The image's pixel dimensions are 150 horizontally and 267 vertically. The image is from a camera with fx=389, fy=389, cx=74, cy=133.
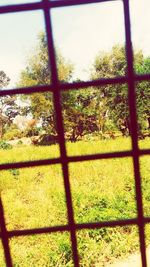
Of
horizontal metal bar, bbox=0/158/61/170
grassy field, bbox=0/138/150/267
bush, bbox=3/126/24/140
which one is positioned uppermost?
horizontal metal bar, bbox=0/158/61/170

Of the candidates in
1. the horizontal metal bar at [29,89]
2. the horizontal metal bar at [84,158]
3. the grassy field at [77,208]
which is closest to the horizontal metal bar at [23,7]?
the horizontal metal bar at [29,89]

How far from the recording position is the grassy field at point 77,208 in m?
6.30

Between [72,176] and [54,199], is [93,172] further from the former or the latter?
[54,199]

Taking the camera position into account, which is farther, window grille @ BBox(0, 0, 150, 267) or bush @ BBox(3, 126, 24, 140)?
bush @ BBox(3, 126, 24, 140)

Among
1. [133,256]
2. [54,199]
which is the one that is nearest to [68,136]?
[54,199]

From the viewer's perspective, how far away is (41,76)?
1798 cm

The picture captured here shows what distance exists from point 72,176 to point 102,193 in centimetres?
156

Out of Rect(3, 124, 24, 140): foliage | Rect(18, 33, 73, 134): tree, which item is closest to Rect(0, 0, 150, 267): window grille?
Rect(18, 33, 73, 134): tree

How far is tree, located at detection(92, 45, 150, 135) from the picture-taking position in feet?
47.2

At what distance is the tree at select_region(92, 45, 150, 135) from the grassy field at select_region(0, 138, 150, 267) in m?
4.11

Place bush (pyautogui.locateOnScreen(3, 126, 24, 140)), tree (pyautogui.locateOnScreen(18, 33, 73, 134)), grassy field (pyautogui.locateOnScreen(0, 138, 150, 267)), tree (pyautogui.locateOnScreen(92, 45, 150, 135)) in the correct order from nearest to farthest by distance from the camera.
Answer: grassy field (pyautogui.locateOnScreen(0, 138, 150, 267)) → tree (pyautogui.locateOnScreen(92, 45, 150, 135)) → tree (pyautogui.locateOnScreen(18, 33, 73, 134)) → bush (pyautogui.locateOnScreen(3, 126, 24, 140))

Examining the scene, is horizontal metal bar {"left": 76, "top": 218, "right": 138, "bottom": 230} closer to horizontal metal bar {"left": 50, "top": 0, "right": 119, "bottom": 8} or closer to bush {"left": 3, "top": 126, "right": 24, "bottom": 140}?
horizontal metal bar {"left": 50, "top": 0, "right": 119, "bottom": 8}

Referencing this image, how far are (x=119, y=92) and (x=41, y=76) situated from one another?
4.87 meters

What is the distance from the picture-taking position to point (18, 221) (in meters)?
7.84
